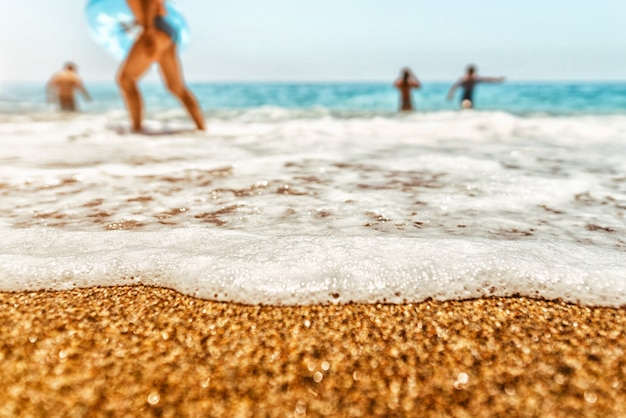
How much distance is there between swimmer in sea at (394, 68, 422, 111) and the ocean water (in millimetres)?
8271

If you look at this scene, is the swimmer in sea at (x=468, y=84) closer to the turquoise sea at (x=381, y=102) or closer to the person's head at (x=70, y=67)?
the turquoise sea at (x=381, y=102)

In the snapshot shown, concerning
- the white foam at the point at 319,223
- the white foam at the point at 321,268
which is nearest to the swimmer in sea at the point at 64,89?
the white foam at the point at 319,223

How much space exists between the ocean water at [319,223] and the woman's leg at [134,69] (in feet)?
4.33

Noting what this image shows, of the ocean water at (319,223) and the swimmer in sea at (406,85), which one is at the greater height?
the swimmer in sea at (406,85)

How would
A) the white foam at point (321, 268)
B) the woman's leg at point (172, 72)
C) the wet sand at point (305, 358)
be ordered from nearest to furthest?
the wet sand at point (305, 358) → the white foam at point (321, 268) → the woman's leg at point (172, 72)

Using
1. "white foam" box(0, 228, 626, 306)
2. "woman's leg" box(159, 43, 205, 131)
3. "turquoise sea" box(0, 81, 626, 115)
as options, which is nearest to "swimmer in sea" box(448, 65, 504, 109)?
"turquoise sea" box(0, 81, 626, 115)

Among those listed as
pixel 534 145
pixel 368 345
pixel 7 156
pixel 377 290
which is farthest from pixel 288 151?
pixel 368 345

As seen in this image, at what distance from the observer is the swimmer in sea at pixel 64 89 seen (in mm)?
11492

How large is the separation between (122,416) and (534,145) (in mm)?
4439

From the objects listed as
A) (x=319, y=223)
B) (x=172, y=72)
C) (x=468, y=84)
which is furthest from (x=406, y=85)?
(x=319, y=223)

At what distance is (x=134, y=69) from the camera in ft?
15.7

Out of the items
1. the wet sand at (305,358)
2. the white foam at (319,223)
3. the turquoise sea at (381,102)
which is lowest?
the wet sand at (305,358)

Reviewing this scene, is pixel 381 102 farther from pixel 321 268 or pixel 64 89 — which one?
pixel 321 268

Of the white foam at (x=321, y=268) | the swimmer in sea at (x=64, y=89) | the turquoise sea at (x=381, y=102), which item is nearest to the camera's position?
the white foam at (x=321, y=268)
